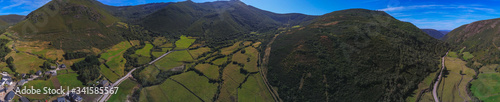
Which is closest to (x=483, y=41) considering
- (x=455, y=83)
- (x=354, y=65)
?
(x=455, y=83)

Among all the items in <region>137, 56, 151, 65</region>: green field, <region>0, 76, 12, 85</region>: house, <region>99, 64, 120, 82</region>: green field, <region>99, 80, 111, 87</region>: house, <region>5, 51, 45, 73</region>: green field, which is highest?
<region>5, 51, 45, 73</region>: green field

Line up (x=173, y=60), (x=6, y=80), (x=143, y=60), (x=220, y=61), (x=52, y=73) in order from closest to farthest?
(x=6, y=80)
(x=52, y=73)
(x=143, y=60)
(x=220, y=61)
(x=173, y=60)

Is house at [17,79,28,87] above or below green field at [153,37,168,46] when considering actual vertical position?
below

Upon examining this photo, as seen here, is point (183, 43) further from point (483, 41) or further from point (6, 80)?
point (483, 41)

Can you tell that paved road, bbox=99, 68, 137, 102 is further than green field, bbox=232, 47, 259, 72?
No

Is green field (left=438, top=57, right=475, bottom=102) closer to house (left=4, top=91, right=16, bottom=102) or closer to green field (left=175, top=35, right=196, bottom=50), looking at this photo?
house (left=4, top=91, right=16, bottom=102)

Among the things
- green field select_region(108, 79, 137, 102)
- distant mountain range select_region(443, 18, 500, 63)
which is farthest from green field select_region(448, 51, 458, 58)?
green field select_region(108, 79, 137, 102)

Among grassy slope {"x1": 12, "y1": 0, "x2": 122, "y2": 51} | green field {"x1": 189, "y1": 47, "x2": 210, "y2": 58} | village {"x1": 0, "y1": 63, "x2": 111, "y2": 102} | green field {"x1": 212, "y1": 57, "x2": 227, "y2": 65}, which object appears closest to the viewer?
village {"x1": 0, "y1": 63, "x2": 111, "y2": 102}

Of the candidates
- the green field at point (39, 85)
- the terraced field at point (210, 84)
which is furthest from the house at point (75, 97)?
the terraced field at point (210, 84)
